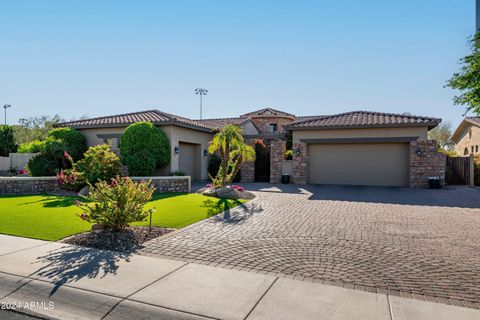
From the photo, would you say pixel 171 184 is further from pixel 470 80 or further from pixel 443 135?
pixel 443 135

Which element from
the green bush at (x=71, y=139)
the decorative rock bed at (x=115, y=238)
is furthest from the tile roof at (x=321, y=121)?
the decorative rock bed at (x=115, y=238)

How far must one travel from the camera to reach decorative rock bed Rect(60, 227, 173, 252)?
6.37m

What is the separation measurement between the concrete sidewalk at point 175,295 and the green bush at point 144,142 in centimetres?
1266

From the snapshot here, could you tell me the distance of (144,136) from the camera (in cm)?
1780

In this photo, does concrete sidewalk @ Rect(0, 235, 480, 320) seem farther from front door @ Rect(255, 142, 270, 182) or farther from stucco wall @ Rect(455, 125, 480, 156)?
stucco wall @ Rect(455, 125, 480, 156)

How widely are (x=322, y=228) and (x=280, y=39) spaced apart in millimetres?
9249

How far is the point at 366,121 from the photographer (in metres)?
18.7

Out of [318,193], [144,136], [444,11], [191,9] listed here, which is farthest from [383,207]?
[144,136]

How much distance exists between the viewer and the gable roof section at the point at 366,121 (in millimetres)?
17516

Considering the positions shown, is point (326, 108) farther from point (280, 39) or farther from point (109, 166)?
point (109, 166)

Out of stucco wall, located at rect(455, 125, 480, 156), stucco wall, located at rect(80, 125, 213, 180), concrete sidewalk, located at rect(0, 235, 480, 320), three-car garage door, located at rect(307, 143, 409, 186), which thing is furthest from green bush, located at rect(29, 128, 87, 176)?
stucco wall, located at rect(455, 125, 480, 156)

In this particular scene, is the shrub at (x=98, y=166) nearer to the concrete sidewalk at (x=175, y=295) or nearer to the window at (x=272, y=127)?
the concrete sidewalk at (x=175, y=295)

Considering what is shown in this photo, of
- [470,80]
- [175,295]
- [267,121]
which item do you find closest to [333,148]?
[470,80]

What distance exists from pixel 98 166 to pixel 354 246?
38.7 ft
